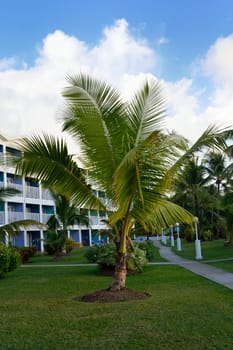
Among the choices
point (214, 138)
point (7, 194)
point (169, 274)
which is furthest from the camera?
point (7, 194)

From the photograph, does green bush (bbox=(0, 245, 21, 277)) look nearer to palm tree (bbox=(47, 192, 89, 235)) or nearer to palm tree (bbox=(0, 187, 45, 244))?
palm tree (bbox=(0, 187, 45, 244))

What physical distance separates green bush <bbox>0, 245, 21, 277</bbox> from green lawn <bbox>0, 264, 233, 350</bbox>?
3169 millimetres

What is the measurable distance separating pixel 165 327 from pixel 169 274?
8026 millimetres

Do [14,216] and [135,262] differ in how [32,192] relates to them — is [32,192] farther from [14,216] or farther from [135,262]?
[135,262]

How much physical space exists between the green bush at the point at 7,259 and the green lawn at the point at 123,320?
3169mm

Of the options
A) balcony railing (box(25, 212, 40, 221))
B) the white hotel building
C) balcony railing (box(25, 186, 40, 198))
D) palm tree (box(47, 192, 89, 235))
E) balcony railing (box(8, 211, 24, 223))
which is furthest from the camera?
balcony railing (box(25, 186, 40, 198))

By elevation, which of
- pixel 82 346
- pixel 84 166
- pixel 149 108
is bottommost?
pixel 82 346

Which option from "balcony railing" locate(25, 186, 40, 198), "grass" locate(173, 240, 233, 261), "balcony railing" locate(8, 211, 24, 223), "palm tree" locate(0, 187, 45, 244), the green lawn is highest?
"balcony railing" locate(25, 186, 40, 198)

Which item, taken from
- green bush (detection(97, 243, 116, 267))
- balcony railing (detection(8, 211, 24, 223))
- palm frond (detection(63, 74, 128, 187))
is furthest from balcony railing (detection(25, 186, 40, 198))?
palm frond (detection(63, 74, 128, 187))

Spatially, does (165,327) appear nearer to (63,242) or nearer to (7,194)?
(7,194)

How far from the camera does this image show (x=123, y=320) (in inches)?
272

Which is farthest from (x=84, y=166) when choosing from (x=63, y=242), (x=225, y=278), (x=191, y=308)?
(x=63, y=242)

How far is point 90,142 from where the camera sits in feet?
28.8

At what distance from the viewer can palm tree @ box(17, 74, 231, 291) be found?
8594 millimetres
